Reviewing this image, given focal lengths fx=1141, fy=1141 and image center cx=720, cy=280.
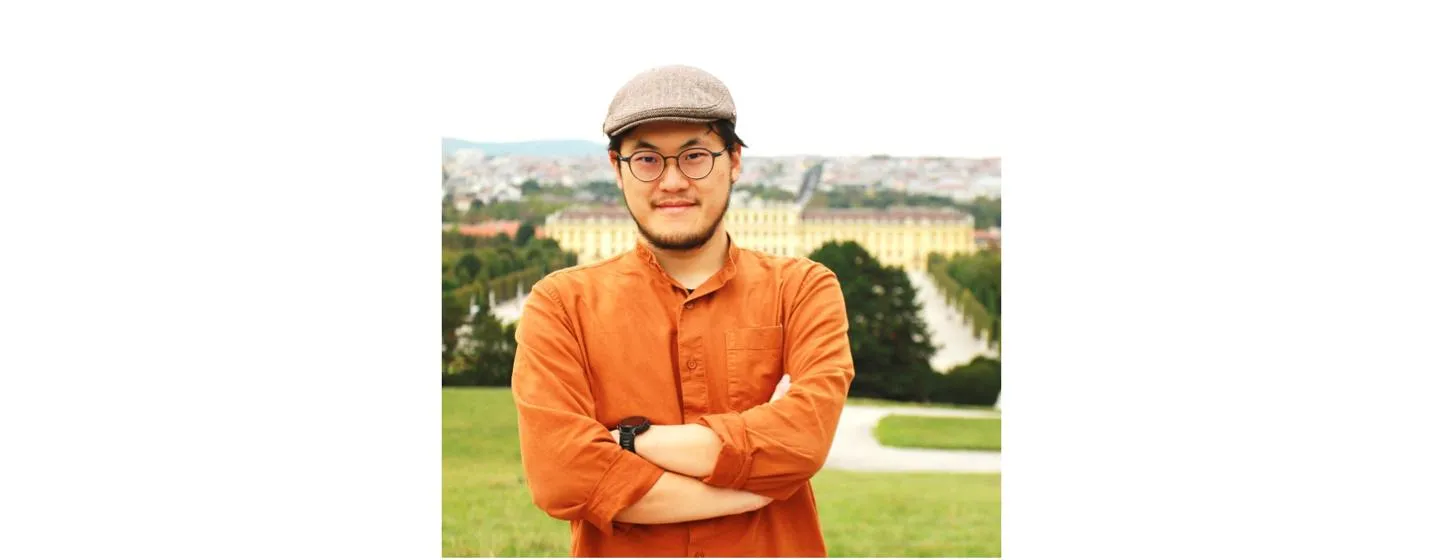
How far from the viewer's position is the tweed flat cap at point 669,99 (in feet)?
11.3

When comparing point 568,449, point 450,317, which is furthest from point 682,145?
point 450,317

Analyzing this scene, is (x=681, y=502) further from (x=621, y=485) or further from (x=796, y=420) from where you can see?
(x=796, y=420)

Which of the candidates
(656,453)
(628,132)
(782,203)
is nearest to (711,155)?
(628,132)

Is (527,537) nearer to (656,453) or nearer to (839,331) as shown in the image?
(656,453)

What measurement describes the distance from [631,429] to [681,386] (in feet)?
0.76

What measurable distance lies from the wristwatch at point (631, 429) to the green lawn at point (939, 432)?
1.67m

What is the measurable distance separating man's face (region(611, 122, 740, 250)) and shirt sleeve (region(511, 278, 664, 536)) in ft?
1.51

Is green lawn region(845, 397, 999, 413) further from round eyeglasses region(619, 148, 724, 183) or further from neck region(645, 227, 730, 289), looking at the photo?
round eyeglasses region(619, 148, 724, 183)

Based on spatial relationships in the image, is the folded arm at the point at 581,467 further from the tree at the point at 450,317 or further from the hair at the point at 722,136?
the tree at the point at 450,317

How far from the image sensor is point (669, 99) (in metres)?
3.44

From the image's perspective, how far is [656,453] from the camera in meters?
3.33

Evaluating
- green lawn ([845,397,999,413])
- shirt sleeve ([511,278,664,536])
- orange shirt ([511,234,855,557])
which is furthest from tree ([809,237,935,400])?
shirt sleeve ([511,278,664,536])

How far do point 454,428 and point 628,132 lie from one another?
1763 millimetres

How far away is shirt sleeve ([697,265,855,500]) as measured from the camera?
3.30m
